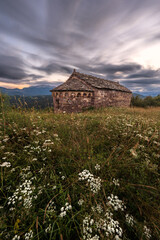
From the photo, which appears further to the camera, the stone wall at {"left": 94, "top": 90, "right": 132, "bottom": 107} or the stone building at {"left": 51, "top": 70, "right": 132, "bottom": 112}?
the stone wall at {"left": 94, "top": 90, "right": 132, "bottom": 107}

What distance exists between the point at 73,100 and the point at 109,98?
6.96 metres

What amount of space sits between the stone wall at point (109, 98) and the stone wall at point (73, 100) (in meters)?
1.21

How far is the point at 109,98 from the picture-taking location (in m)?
15.3

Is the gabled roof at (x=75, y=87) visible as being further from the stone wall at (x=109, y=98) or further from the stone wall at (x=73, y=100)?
the stone wall at (x=109, y=98)

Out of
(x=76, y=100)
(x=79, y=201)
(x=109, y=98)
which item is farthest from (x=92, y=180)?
(x=109, y=98)

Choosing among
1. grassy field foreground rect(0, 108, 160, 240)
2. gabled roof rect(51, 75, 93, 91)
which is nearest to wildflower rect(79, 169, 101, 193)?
grassy field foreground rect(0, 108, 160, 240)

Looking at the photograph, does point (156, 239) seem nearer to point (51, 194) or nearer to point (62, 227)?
point (62, 227)

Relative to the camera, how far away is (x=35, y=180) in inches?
70.4

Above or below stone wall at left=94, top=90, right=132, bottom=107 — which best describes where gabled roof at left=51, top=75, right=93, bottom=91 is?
above

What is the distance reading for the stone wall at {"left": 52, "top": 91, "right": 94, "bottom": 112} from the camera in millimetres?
11094

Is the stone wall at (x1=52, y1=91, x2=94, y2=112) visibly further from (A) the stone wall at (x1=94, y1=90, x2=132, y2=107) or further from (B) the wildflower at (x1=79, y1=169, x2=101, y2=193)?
(B) the wildflower at (x1=79, y1=169, x2=101, y2=193)

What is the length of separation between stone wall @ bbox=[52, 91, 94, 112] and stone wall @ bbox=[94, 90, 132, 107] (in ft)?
3.97

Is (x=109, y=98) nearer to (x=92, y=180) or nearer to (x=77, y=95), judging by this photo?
(x=77, y=95)

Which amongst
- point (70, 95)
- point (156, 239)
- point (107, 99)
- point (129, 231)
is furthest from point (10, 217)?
point (107, 99)
